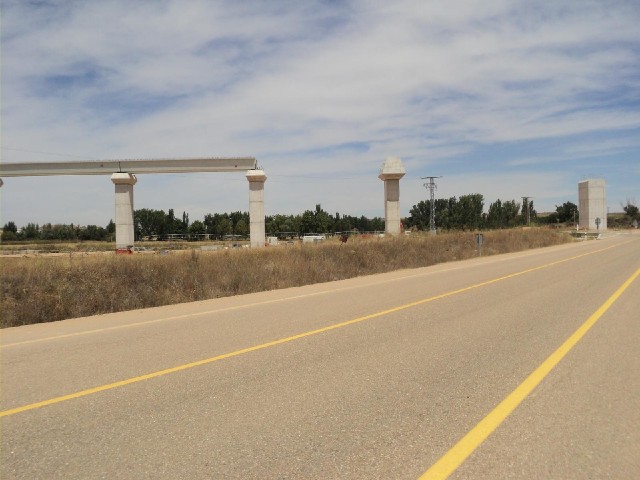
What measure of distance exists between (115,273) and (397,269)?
13.8m

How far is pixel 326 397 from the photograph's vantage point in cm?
527

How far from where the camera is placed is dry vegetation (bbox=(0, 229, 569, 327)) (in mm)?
11570

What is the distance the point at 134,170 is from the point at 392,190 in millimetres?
19264

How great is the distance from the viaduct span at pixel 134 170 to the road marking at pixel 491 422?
100.0 ft

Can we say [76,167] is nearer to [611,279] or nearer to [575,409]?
[611,279]

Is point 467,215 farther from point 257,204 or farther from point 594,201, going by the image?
point 257,204

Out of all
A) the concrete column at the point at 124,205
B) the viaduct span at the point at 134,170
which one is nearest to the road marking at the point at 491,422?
the viaduct span at the point at 134,170

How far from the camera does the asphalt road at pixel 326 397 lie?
3912 millimetres

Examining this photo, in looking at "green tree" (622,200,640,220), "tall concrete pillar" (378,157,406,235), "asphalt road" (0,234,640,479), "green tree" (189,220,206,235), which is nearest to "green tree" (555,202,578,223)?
"green tree" (622,200,640,220)

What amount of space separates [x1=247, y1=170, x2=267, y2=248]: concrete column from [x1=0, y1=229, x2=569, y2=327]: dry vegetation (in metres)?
13.0

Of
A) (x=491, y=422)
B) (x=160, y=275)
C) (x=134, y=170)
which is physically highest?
(x=134, y=170)

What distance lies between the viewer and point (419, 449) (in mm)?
4070

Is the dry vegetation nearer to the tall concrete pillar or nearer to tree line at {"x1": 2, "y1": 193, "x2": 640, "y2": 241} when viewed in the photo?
the tall concrete pillar

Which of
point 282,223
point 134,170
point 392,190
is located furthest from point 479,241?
point 282,223
